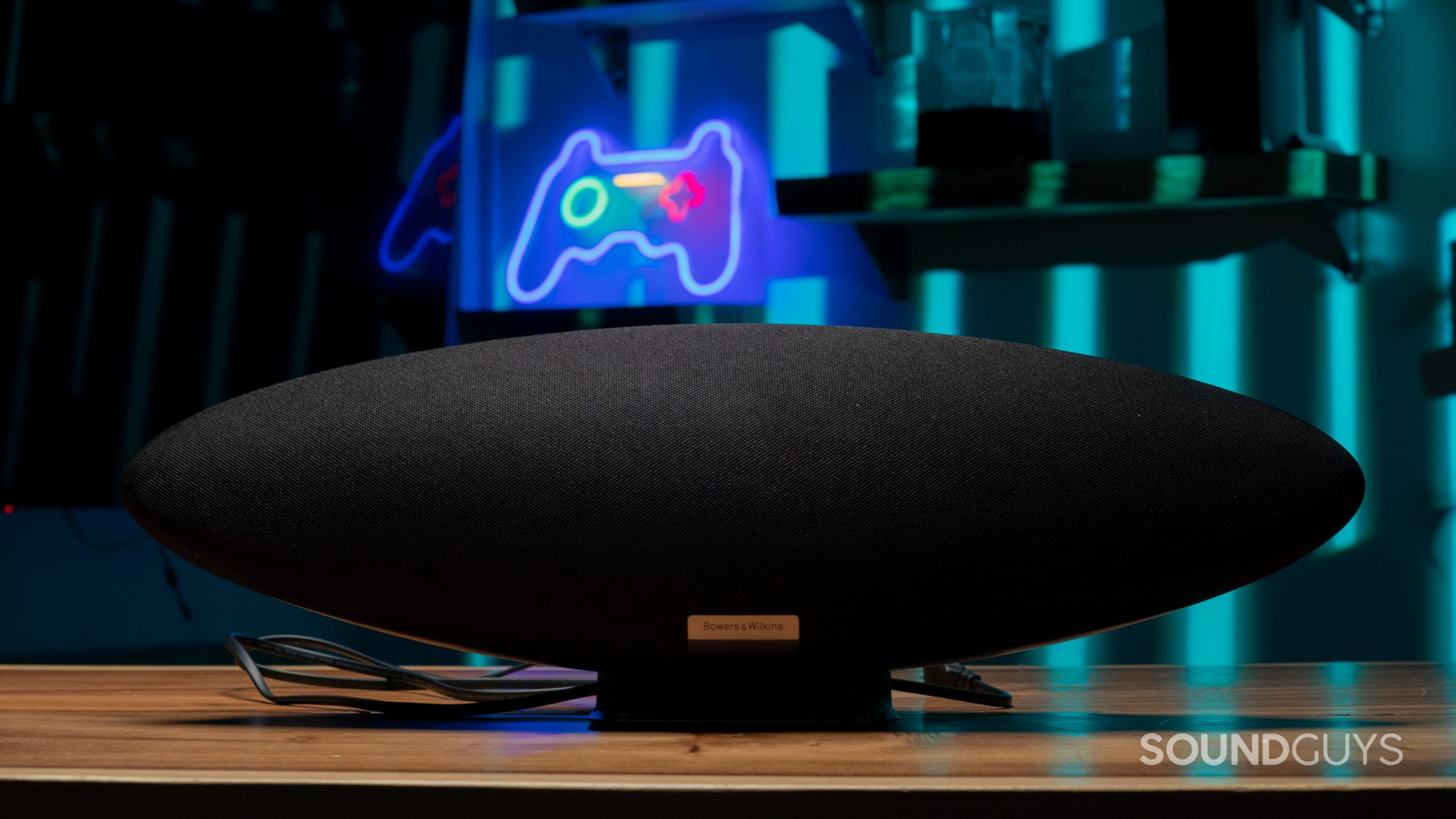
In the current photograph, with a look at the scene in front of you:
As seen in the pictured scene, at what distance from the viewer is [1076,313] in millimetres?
1650

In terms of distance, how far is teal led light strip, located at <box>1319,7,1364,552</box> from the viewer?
1568 mm

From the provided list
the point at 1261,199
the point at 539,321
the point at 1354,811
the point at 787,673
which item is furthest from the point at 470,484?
the point at 539,321

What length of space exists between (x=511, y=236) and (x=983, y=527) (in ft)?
5.28

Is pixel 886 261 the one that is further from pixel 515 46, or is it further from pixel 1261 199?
pixel 515 46

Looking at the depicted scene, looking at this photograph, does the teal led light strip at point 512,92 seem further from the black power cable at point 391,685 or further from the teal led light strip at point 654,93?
the black power cable at point 391,685

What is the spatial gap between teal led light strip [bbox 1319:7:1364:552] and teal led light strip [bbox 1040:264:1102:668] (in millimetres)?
265

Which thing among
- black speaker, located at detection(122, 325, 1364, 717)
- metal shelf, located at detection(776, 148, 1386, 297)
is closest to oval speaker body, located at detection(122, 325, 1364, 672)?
black speaker, located at detection(122, 325, 1364, 717)

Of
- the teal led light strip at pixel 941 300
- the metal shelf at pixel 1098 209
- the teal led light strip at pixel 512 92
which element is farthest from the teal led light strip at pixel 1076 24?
the teal led light strip at pixel 512 92

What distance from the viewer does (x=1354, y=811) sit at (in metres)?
0.21

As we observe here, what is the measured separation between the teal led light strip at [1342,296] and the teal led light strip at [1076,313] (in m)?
0.27

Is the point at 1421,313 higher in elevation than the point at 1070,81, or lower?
lower

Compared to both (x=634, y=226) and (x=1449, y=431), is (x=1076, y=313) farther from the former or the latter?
(x=634, y=226)

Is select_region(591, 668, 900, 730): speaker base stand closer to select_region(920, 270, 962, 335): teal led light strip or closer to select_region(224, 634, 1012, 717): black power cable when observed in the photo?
select_region(224, 634, 1012, 717): black power cable

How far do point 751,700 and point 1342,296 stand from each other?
4.79 feet
